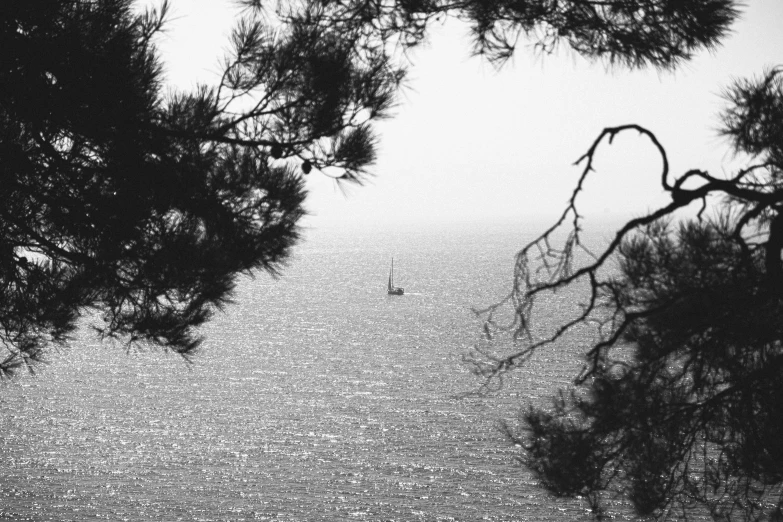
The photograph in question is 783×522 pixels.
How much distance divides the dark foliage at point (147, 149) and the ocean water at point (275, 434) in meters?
13.9

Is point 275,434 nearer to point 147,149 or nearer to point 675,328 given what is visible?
point 147,149

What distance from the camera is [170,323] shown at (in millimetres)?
4008

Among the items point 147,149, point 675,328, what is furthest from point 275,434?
point 675,328

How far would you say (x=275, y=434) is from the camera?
26.9 meters

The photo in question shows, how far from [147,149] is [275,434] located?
24848 mm

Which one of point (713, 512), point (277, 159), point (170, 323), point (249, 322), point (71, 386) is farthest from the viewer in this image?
point (249, 322)

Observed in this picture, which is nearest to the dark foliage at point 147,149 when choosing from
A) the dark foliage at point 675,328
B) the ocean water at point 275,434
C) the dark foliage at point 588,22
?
the dark foliage at point 588,22

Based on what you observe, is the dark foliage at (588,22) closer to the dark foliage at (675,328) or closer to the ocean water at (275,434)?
the dark foliage at (675,328)

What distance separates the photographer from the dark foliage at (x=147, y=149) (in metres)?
3.25

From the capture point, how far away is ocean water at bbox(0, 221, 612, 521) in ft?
70.4

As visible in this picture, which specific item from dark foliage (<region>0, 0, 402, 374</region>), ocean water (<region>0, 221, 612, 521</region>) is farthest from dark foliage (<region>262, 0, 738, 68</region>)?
ocean water (<region>0, 221, 612, 521</region>)

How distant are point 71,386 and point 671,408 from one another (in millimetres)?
34610

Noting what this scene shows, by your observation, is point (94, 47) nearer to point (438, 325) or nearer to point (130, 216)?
point (130, 216)

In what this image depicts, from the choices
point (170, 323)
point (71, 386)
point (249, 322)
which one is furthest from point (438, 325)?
point (170, 323)
